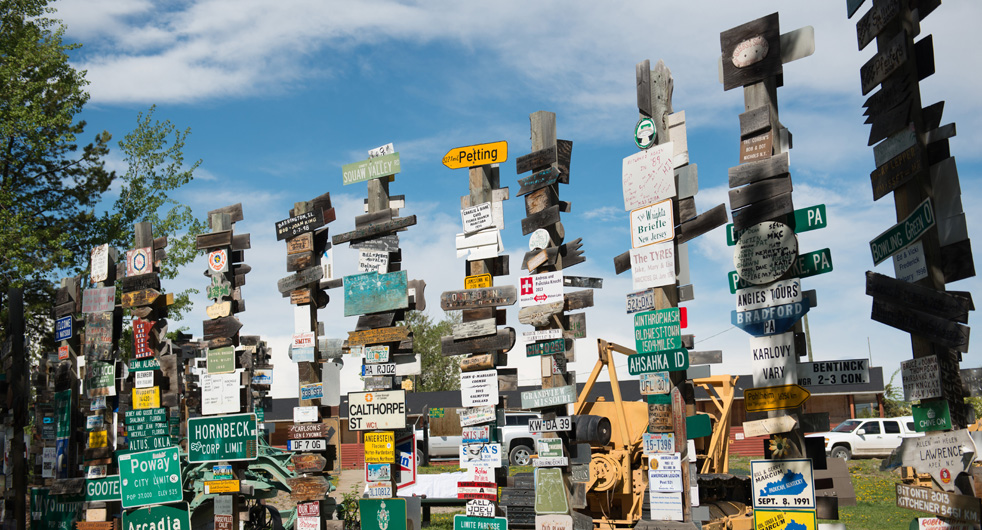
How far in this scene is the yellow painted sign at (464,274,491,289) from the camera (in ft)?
34.6

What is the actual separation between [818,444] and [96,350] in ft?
36.7

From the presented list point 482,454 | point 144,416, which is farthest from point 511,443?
point 482,454

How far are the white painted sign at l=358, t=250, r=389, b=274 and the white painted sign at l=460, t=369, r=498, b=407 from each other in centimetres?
197

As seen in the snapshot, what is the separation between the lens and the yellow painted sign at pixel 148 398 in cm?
1275

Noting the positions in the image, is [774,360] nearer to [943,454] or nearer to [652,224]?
[943,454]

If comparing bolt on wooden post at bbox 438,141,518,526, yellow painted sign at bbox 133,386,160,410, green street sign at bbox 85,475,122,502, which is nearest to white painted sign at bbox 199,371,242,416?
yellow painted sign at bbox 133,386,160,410

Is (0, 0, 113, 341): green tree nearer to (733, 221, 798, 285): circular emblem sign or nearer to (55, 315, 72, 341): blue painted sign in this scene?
(55, 315, 72, 341): blue painted sign

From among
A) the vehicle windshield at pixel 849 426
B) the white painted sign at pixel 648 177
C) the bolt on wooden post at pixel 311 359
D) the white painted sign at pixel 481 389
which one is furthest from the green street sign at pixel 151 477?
the vehicle windshield at pixel 849 426

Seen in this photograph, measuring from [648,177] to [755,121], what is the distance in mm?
1730

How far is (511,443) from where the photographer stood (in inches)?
1008

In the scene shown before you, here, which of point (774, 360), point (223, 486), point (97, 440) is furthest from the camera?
point (97, 440)

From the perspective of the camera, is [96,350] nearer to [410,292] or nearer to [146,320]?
[146,320]

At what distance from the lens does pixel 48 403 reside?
14.7m

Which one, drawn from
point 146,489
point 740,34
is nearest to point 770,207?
point 740,34
